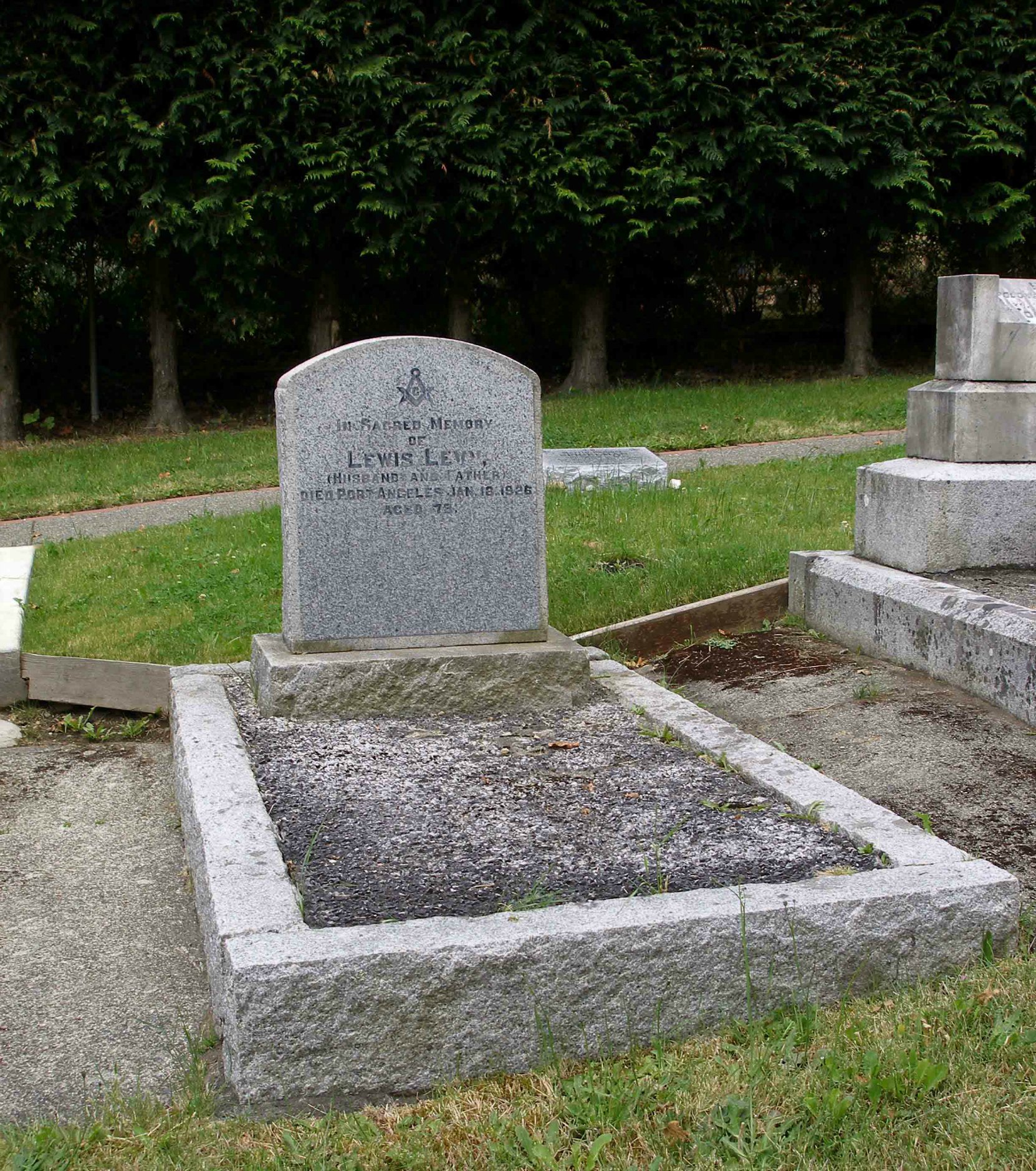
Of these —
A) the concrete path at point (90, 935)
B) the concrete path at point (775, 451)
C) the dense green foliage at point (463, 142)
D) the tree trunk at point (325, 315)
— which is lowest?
the concrete path at point (90, 935)

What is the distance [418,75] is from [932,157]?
612cm

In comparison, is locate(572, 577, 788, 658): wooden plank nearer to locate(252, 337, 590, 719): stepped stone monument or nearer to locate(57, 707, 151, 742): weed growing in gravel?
locate(252, 337, 590, 719): stepped stone monument

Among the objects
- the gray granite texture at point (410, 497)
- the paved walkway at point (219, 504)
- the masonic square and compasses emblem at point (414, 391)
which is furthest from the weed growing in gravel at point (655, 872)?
the paved walkway at point (219, 504)

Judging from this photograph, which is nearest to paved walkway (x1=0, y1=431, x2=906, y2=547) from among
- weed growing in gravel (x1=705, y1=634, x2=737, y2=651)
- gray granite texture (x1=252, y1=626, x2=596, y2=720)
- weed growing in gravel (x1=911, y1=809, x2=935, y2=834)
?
weed growing in gravel (x1=705, y1=634, x2=737, y2=651)

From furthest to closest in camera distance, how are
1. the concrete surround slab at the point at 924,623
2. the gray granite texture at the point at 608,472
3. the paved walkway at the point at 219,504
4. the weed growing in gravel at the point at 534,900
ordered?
the paved walkway at the point at 219,504 → the gray granite texture at the point at 608,472 → the concrete surround slab at the point at 924,623 → the weed growing in gravel at the point at 534,900

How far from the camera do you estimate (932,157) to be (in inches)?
603

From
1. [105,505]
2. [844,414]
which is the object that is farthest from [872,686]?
[844,414]

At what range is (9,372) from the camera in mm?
14844

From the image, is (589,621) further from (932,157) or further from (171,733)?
(932,157)

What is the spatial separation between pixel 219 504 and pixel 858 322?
1015 centimetres

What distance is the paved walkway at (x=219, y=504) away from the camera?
966 cm

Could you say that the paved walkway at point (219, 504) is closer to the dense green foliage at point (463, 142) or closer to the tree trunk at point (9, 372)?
the dense green foliage at point (463, 142)

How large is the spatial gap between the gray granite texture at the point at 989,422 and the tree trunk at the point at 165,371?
1123 centimetres

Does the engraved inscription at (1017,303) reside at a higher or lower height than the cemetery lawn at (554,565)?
higher
